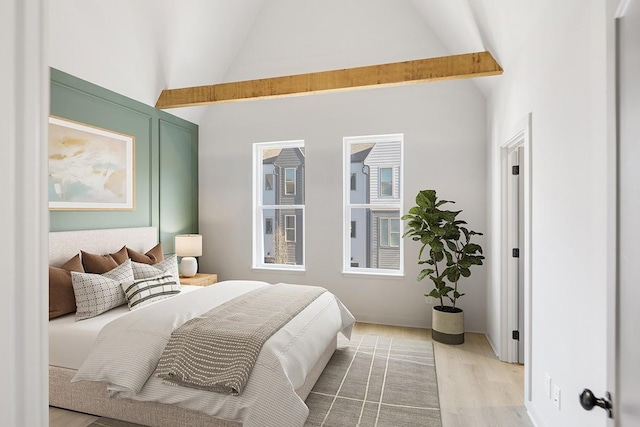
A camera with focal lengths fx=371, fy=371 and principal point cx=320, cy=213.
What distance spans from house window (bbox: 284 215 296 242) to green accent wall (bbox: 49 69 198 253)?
129 cm

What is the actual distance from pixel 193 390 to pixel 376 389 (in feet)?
4.65

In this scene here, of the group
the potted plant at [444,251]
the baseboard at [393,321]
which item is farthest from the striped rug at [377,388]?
the baseboard at [393,321]

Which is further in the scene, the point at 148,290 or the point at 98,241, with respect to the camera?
the point at 98,241


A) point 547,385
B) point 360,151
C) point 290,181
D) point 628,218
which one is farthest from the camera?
→ point 290,181

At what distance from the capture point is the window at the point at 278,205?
502 cm

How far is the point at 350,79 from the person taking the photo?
3.55 m

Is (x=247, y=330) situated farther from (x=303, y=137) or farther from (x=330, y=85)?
(x=303, y=137)

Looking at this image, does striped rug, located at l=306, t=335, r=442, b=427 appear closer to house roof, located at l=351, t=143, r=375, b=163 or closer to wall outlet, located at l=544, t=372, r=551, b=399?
wall outlet, located at l=544, t=372, r=551, b=399

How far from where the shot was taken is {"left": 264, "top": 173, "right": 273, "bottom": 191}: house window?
5.16m

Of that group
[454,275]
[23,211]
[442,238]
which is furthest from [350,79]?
[23,211]

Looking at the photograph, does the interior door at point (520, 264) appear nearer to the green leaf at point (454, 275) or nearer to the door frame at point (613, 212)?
the green leaf at point (454, 275)

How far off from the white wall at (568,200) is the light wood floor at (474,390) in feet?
0.65

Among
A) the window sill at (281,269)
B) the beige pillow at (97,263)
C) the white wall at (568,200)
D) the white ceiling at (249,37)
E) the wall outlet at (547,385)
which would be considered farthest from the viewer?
the window sill at (281,269)

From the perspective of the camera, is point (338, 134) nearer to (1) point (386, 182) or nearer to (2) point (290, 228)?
(1) point (386, 182)
